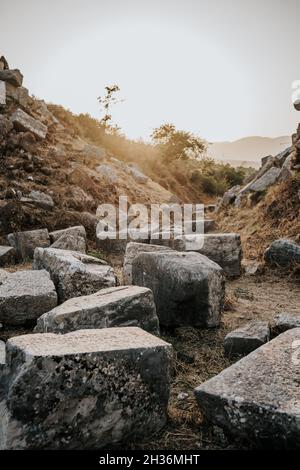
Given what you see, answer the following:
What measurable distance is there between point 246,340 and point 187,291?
79 cm

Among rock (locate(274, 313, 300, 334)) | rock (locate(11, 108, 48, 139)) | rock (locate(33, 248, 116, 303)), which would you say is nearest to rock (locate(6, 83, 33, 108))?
rock (locate(11, 108, 48, 139))

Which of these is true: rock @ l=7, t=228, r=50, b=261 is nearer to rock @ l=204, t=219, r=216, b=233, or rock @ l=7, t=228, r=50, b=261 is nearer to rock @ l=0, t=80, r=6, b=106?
rock @ l=204, t=219, r=216, b=233

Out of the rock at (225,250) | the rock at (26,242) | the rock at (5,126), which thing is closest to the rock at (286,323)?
the rock at (225,250)

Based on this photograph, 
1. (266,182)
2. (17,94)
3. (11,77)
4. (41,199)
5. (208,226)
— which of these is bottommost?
(208,226)

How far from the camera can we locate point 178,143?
26766 mm

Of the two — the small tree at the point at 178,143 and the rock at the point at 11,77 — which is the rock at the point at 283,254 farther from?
the small tree at the point at 178,143

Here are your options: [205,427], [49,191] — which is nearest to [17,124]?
[49,191]

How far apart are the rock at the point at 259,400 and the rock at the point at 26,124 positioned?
32.6 ft

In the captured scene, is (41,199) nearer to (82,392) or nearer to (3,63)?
(82,392)

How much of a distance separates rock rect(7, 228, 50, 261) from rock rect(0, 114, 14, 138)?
4175 millimetres

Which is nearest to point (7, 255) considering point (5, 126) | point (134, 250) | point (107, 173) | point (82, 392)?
point (134, 250)

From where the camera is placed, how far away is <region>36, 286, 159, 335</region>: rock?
329 cm

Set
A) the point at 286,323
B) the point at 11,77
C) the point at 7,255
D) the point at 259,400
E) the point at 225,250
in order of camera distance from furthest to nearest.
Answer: the point at 11,77 → the point at 7,255 → the point at 225,250 → the point at 286,323 → the point at 259,400

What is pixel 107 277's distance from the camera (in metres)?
4.53
